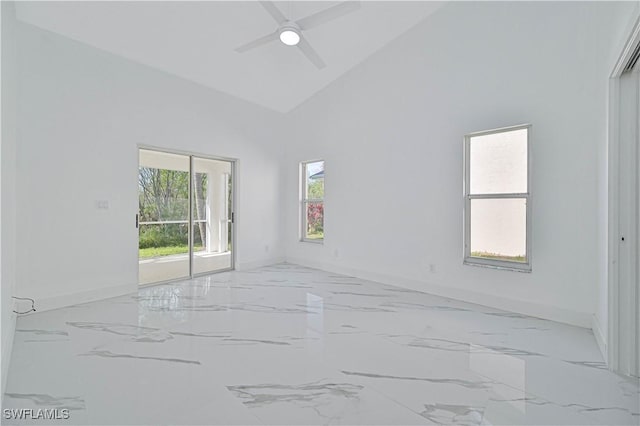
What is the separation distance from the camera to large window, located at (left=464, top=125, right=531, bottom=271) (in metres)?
3.59

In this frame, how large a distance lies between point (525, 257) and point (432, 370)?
6.74 ft

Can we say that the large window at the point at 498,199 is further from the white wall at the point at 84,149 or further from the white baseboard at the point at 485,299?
the white wall at the point at 84,149

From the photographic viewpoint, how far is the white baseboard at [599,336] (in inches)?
99.2

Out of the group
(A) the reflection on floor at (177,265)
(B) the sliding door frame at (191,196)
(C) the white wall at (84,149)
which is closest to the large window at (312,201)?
(B) the sliding door frame at (191,196)

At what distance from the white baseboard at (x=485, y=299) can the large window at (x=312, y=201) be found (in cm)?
94

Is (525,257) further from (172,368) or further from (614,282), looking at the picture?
(172,368)

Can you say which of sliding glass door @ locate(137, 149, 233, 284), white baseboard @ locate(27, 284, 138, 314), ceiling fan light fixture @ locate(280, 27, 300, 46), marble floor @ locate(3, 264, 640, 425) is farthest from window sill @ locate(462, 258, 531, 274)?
white baseboard @ locate(27, 284, 138, 314)

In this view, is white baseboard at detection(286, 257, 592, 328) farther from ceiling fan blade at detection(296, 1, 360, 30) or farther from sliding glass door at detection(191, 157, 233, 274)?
ceiling fan blade at detection(296, 1, 360, 30)

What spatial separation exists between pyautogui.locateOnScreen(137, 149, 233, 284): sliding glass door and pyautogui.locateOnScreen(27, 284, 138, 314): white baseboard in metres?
0.45

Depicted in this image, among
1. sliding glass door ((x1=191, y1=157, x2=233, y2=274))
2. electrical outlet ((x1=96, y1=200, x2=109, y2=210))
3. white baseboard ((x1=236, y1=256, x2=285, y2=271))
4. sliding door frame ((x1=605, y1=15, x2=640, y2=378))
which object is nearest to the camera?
sliding door frame ((x1=605, y1=15, x2=640, y2=378))

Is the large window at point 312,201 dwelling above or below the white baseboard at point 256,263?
above

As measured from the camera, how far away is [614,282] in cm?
229

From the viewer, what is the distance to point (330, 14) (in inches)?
124

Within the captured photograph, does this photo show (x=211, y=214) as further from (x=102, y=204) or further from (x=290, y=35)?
(x=290, y=35)
